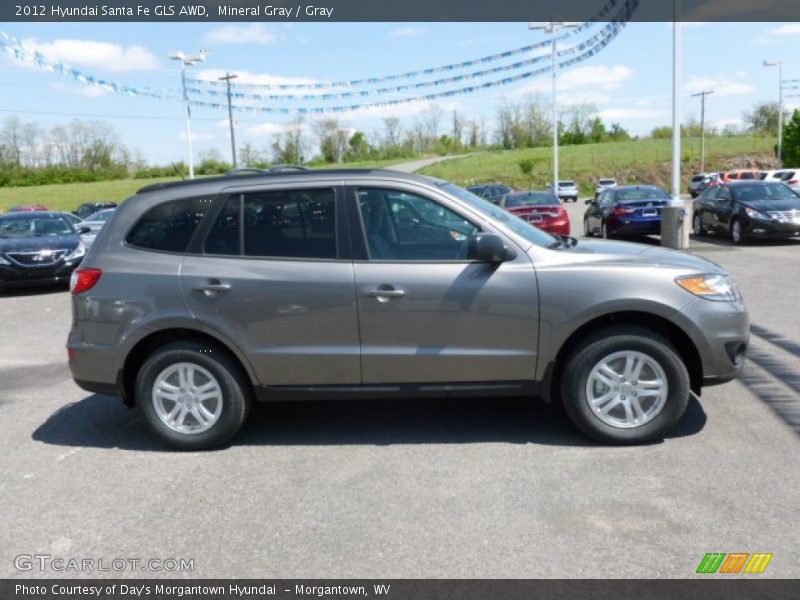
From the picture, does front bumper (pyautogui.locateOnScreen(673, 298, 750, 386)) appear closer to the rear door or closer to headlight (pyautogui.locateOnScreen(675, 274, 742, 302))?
headlight (pyautogui.locateOnScreen(675, 274, 742, 302))

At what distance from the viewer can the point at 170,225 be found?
5.06m

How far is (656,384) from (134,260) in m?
3.53

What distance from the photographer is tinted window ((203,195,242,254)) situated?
195 inches

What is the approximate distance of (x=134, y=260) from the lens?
4.98 meters

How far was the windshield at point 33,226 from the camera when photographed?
47.8ft

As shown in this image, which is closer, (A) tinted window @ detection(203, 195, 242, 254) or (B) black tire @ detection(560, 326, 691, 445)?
(B) black tire @ detection(560, 326, 691, 445)

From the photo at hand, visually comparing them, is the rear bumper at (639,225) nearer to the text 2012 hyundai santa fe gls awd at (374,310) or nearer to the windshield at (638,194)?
the windshield at (638,194)

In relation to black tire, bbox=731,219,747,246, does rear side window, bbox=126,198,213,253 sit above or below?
above

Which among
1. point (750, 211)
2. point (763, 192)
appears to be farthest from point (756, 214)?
point (763, 192)

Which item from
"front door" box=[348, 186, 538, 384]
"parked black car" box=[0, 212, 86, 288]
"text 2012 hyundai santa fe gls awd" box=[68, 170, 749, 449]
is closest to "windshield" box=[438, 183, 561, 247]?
"text 2012 hyundai santa fe gls awd" box=[68, 170, 749, 449]

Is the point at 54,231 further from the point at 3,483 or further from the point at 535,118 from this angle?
the point at 535,118

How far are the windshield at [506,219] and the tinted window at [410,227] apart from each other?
0.70ft

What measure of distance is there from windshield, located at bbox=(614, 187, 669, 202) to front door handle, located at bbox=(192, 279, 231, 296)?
15.5 m
